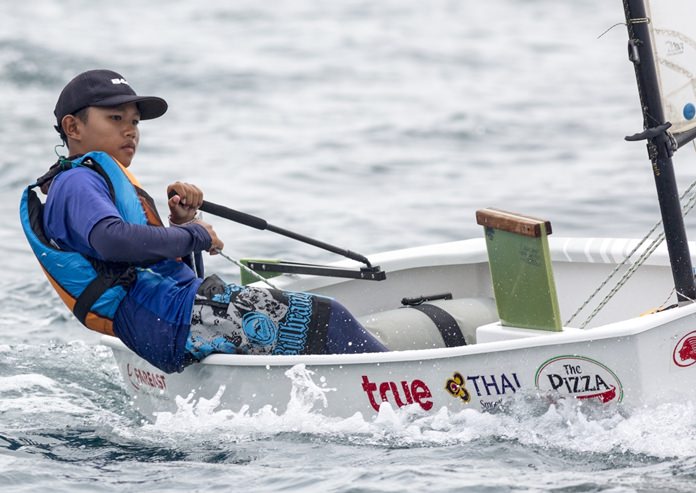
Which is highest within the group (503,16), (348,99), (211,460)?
(503,16)

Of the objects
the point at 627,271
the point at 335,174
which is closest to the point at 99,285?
the point at 627,271

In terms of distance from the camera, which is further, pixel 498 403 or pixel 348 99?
pixel 348 99

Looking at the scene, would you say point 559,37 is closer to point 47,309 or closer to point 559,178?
point 559,178

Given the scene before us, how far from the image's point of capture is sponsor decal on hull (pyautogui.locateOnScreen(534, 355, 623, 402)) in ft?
14.8

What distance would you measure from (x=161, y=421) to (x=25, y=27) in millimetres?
15398

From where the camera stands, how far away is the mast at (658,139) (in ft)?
15.8

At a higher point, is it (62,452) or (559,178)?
(559,178)

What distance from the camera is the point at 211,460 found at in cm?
485

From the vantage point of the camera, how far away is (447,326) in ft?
19.0

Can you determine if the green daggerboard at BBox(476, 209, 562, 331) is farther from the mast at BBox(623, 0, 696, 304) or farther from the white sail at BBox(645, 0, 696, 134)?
the white sail at BBox(645, 0, 696, 134)

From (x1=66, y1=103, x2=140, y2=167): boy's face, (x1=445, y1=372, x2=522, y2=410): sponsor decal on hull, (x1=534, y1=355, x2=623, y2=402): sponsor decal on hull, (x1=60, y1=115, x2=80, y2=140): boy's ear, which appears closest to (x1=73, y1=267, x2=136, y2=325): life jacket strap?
(x1=66, y1=103, x2=140, y2=167): boy's face

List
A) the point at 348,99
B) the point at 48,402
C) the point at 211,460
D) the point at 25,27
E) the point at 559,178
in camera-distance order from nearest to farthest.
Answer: the point at 211,460, the point at 48,402, the point at 559,178, the point at 348,99, the point at 25,27

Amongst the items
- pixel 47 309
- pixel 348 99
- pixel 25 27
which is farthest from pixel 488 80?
pixel 47 309

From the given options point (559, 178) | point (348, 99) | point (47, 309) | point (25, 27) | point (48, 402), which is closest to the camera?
point (48, 402)
